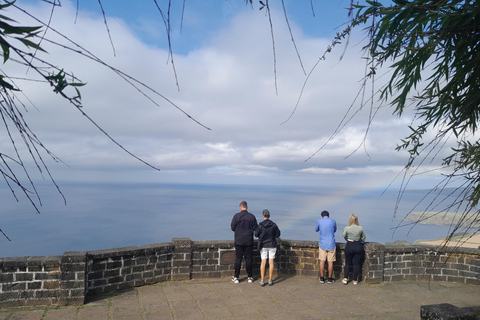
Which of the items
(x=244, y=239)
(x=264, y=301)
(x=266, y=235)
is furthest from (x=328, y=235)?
(x=264, y=301)

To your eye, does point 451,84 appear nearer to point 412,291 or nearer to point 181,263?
point 412,291

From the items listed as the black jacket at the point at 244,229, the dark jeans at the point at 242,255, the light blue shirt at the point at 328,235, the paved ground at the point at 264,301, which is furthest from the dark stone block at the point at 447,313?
the dark jeans at the point at 242,255

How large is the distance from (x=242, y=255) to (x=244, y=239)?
0.42m

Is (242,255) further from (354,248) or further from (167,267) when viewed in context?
(354,248)

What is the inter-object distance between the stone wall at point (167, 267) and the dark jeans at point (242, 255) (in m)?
0.39

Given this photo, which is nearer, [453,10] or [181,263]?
[453,10]

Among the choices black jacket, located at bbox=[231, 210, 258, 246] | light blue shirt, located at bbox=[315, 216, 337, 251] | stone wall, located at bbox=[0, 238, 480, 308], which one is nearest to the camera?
stone wall, located at bbox=[0, 238, 480, 308]

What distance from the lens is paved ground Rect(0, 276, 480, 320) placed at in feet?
19.1

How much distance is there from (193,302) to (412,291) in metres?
4.99

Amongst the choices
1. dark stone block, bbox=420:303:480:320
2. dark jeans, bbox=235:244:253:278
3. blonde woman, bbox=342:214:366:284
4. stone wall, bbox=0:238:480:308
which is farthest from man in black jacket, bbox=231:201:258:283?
dark stone block, bbox=420:303:480:320

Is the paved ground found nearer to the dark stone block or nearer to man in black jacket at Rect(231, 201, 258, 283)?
man in black jacket at Rect(231, 201, 258, 283)

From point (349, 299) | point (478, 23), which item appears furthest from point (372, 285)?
point (478, 23)

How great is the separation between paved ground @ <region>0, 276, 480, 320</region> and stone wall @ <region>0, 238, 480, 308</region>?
23 centimetres

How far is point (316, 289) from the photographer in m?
7.45
